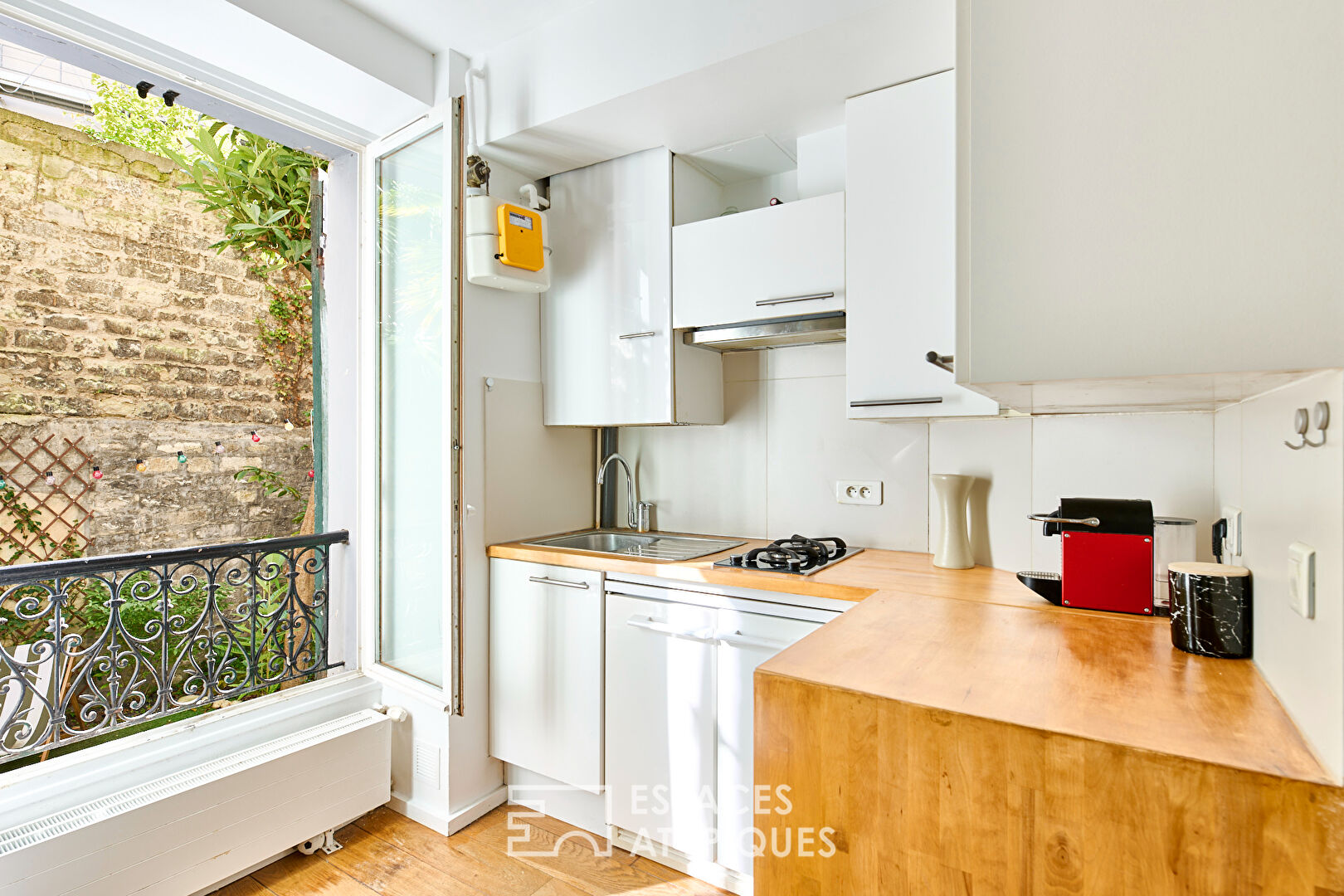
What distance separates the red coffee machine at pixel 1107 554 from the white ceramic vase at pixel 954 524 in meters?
0.45

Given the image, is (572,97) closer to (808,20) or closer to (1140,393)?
(808,20)

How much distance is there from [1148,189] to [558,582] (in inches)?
72.5

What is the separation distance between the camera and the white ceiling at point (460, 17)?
1940mm

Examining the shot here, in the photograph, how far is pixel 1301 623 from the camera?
80cm

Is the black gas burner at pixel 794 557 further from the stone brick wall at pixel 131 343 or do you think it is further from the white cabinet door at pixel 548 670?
the stone brick wall at pixel 131 343

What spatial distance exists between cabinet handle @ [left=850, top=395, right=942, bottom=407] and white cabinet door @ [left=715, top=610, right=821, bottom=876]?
2.16ft

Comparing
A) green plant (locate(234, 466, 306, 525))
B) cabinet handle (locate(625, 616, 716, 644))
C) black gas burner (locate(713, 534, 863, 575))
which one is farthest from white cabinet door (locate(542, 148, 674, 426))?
green plant (locate(234, 466, 306, 525))

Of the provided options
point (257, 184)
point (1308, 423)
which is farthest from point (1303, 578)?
point (257, 184)

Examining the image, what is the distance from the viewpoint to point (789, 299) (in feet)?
6.64

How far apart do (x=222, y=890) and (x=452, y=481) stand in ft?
4.39

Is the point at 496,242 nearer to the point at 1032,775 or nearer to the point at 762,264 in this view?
the point at 762,264

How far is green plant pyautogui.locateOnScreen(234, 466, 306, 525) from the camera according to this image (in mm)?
3291

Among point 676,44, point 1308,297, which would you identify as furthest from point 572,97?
point 1308,297

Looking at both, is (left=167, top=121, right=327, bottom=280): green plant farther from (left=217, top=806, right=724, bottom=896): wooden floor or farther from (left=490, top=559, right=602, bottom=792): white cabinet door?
(left=217, top=806, right=724, bottom=896): wooden floor
